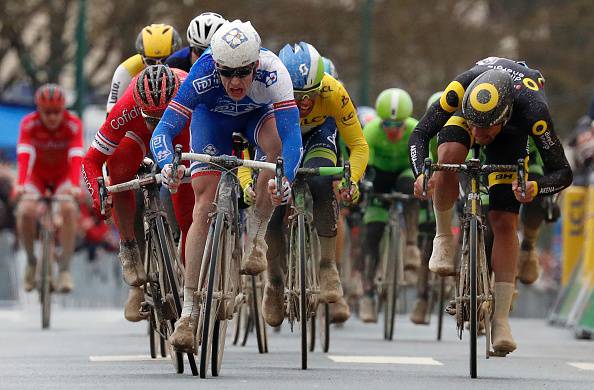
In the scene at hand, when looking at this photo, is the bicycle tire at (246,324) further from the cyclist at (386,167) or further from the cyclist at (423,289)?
the cyclist at (386,167)

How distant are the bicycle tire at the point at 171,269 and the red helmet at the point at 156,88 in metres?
0.77

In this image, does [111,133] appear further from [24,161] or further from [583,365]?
[24,161]

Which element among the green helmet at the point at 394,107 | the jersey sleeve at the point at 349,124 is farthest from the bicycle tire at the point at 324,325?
the green helmet at the point at 394,107

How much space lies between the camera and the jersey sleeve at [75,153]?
18312 mm

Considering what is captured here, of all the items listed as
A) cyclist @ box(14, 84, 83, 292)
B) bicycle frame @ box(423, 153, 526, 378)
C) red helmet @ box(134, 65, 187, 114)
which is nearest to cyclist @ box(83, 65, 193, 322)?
red helmet @ box(134, 65, 187, 114)

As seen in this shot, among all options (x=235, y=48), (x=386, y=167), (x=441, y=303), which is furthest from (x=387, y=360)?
(x=386, y=167)

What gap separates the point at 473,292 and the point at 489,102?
3.72 feet

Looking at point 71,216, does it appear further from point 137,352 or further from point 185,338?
point 185,338

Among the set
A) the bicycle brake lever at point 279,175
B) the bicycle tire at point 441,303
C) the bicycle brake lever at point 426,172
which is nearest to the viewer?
the bicycle brake lever at point 279,175

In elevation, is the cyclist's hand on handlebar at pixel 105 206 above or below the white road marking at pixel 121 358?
above

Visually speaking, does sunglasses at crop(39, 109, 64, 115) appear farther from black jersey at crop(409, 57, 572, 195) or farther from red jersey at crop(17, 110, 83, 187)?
black jersey at crop(409, 57, 572, 195)

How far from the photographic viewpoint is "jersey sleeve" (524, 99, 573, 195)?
11.8 m

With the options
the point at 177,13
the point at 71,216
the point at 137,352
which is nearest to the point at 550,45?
the point at 177,13

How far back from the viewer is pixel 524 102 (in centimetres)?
1184
